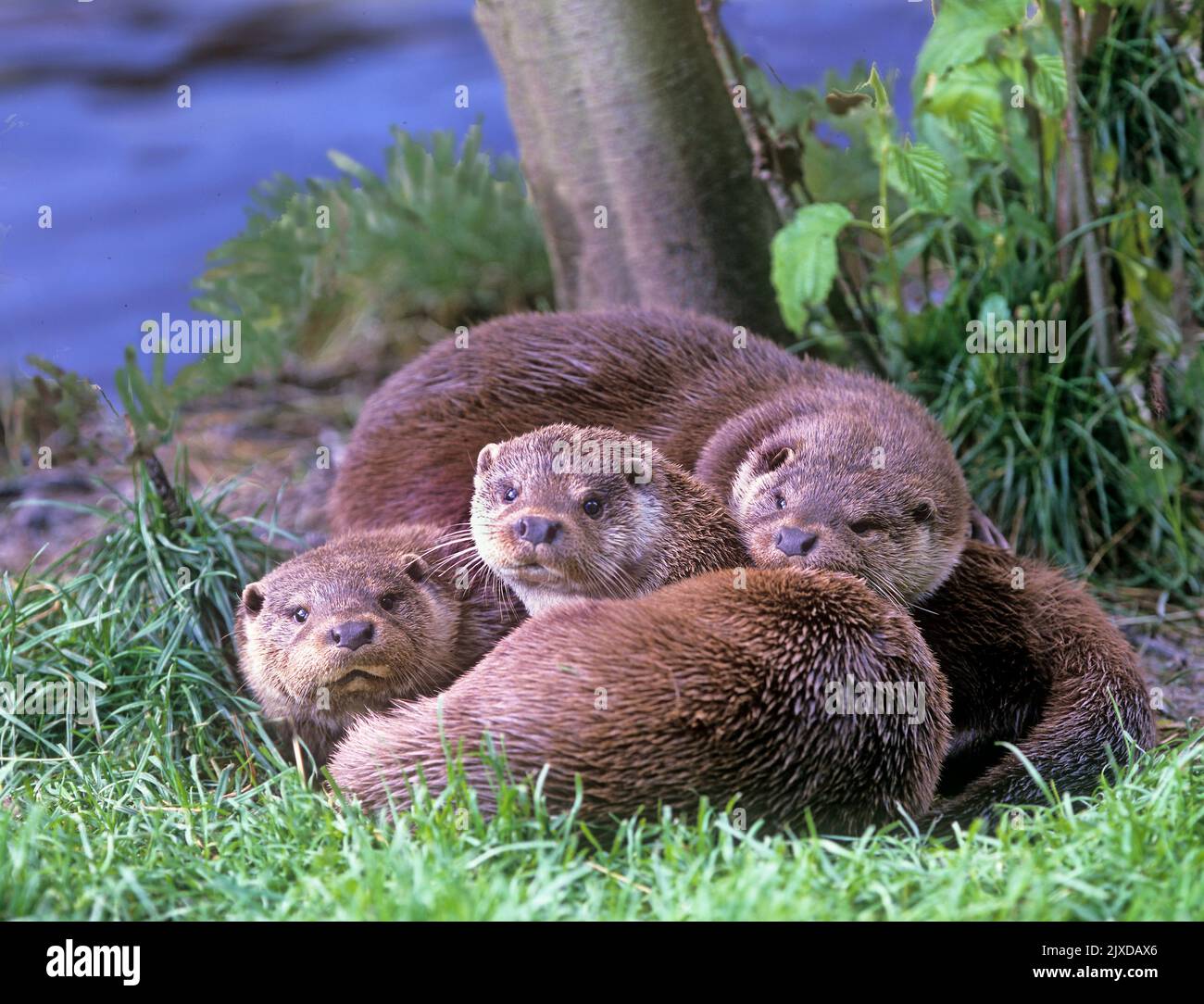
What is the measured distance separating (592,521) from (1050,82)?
222cm

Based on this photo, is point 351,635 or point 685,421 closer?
point 351,635

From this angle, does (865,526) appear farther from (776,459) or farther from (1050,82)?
(1050,82)

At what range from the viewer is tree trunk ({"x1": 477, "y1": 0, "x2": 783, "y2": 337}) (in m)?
4.35

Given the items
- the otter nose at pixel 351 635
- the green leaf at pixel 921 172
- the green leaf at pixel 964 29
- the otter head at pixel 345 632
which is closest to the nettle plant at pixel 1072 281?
the green leaf at pixel 921 172

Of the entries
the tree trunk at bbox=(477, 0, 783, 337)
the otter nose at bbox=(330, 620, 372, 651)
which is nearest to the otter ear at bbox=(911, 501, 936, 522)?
the otter nose at bbox=(330, 620, 372, 651)

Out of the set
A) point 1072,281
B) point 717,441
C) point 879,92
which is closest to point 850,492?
point 717,441

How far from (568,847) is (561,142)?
9.37 ft

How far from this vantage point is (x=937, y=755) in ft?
9.29

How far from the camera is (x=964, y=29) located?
A: 12.9 ft

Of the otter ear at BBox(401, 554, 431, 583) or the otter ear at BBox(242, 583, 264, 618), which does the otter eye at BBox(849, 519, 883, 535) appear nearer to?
the otter ear at BBox(401, 554, 431, 583)

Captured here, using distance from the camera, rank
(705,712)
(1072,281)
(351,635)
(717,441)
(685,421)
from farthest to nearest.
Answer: (1072,281) → (685,421) → (717,441) → (351,635) → (705,712)

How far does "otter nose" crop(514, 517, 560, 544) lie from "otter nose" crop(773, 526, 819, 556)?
1.78 feet

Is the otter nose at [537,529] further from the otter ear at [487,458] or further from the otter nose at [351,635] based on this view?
the otter nose at [351,635]

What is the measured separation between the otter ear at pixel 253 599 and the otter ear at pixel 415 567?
14.7 inches
